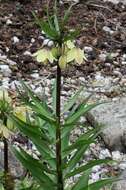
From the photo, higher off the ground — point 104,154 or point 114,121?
point 114,121

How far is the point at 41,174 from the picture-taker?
2266 millimetres

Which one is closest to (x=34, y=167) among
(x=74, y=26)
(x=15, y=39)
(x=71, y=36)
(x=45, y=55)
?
(x=45, y=55)

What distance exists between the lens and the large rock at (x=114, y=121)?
413 centimetres

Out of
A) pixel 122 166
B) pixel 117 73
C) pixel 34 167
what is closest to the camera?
pixel 34 167

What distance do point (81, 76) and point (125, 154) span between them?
123 cm

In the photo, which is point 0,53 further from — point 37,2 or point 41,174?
point 41,174

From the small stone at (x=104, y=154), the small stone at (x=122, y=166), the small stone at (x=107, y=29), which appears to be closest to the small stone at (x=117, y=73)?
the small stone at (x=107, y=29)

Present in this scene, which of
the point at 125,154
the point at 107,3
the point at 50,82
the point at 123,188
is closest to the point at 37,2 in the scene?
the point at 107,3

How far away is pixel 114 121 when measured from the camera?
426cm

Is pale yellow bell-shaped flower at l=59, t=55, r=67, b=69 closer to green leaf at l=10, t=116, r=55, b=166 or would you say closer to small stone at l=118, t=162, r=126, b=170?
green leaf at l=10, t=116, r=55, b=166

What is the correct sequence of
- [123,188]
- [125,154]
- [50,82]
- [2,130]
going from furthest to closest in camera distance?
[50,82] < [125,154] < [123,188] < [2,130]

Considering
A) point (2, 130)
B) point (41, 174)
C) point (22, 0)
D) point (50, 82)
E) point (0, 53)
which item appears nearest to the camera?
point (2, 130)

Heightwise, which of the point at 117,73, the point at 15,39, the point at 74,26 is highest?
the point at 74,26

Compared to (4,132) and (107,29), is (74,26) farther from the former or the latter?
(4,132)
